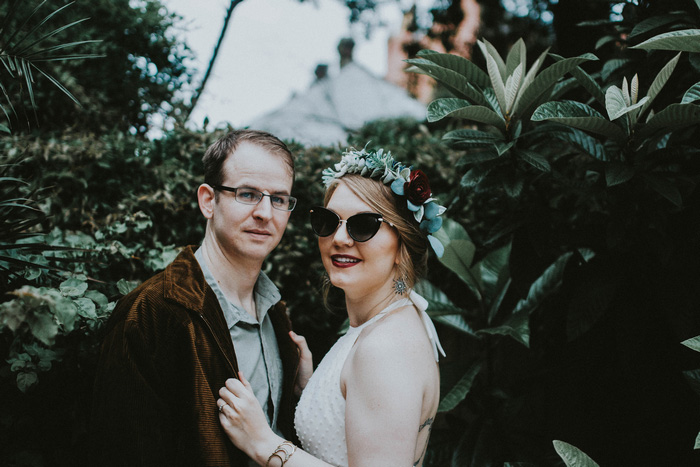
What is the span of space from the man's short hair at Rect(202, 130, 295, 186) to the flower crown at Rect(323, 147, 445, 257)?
34cm

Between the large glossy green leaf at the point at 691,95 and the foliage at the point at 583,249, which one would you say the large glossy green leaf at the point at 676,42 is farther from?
the large glossy green leaf at the point at 691,95

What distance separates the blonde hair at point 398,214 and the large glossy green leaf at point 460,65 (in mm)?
807

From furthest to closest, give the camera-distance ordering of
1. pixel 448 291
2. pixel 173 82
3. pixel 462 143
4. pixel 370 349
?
pixel 173 82 < pixel 448 291 < pixel 462 143 < pixel 370 349

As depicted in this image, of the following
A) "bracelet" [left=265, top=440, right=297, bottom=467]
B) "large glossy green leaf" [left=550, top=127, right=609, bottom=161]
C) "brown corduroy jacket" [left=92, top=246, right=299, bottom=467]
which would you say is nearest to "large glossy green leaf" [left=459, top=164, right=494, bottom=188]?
"large glossy green leaf" [left=550, top=127, right=609, bottom=161]

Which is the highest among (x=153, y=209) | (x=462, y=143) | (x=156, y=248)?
(x=462, y=143)

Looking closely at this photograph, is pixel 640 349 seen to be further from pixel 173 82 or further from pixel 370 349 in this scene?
pixel 173 82

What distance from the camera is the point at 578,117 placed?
2020mm

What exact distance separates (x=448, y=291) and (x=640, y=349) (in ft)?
4.72

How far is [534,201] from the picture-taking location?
263 cm

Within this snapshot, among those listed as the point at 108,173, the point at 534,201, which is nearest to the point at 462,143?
the point at 534,201

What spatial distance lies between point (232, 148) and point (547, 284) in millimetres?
1955

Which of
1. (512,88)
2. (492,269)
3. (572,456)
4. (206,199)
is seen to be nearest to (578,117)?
(512,88)

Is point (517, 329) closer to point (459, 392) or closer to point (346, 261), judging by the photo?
point (459, 392)

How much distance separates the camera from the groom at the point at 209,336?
1.67 metres
